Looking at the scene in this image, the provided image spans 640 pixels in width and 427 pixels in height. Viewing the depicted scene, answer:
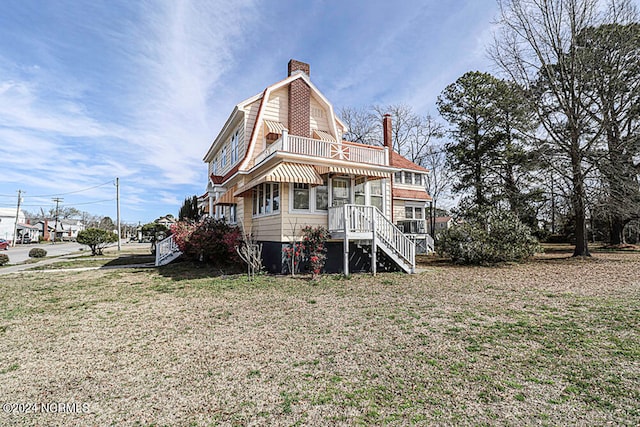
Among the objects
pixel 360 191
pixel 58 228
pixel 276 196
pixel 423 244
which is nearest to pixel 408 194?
pixel 423 244

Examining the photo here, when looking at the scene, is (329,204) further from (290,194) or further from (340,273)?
(340,273)

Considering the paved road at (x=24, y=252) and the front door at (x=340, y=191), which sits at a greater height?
the front door at (x=340, y=191)

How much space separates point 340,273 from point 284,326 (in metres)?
6.74

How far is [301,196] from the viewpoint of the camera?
41.7 ft

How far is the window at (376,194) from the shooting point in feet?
49.4

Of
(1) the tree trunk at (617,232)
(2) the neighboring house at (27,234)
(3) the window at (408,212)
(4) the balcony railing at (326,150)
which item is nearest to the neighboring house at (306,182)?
(4) the balcony railing at (326,150)

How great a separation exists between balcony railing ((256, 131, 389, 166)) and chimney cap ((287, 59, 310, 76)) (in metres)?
5.54

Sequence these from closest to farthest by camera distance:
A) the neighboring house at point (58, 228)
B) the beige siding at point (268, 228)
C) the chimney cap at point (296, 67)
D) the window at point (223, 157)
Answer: the beige siding at point (268, 228)
the chimney cap at point (296, 67)
the window at point (223, 157)
the neighboring house at point (58, 228)

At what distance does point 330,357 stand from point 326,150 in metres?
9.69

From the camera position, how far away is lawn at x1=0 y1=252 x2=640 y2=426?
3.21 meters

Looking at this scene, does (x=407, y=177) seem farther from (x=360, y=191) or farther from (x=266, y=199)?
(x=266, y=199)

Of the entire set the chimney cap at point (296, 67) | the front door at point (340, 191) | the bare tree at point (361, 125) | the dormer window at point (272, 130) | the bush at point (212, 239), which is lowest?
the bush at point (212, 239)

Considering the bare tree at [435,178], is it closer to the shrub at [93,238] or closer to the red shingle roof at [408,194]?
the red shingle roof at [408,194]

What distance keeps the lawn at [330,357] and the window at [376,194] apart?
6.62 metres
